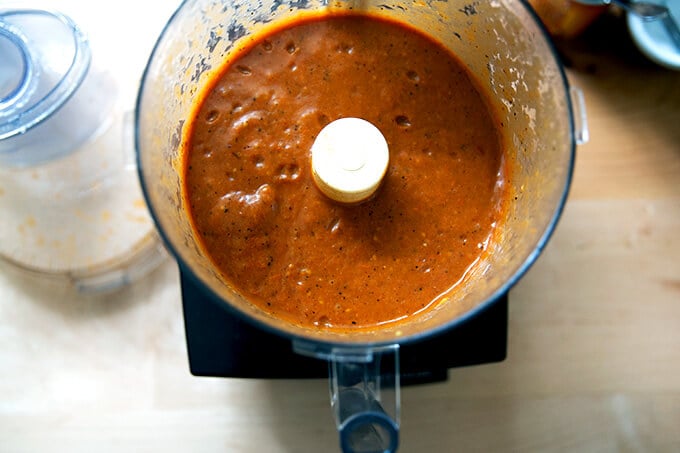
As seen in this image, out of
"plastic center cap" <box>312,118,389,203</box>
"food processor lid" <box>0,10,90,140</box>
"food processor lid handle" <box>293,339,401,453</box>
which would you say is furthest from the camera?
"food processor lid" <box>0,10,90,140</box>

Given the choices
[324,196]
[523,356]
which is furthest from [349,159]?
[523,356]

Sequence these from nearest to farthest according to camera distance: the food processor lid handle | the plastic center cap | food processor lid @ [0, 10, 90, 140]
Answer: the food processor lid handle → the plastic center cap → food processor lid @ [0, 10, 90, 140]

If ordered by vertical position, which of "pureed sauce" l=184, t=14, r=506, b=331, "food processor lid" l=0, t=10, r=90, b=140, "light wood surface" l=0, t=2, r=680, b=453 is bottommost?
"light wood surface" l=0, t=2, r=680, b=453

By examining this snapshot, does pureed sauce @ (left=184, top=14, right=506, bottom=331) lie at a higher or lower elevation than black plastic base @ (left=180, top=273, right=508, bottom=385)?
higher

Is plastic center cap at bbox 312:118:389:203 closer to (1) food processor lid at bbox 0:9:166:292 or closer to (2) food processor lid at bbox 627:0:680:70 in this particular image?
(1) food processor lid at bbox 0:9:166:292

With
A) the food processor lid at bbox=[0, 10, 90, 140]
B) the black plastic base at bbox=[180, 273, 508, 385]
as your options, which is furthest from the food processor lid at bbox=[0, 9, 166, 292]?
the black plastic base at bbox=[180, 273, 508, 385]

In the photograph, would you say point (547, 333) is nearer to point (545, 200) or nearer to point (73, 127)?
point (545, 200)

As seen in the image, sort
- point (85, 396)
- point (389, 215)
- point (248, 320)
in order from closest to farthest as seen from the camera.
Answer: point (248, 320) → point (389, 215) → point (85, 396)

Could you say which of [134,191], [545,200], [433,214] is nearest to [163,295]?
[134,191]
